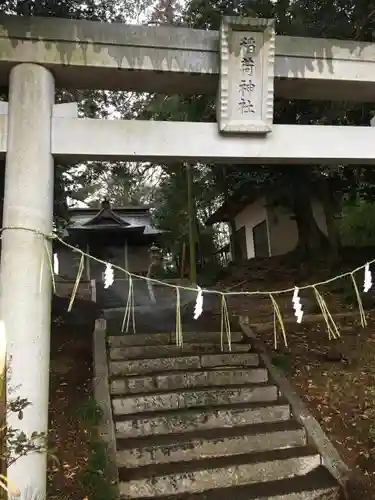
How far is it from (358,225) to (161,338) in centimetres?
978

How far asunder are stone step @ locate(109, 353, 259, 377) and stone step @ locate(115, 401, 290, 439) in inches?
33.3

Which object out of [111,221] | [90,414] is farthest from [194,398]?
[111,221]

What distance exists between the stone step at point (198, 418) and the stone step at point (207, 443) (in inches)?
3.9

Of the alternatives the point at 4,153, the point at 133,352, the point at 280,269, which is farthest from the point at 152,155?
the point at 280,269

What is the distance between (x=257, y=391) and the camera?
623 centimetres

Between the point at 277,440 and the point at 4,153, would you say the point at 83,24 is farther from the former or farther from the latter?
the point at 277,440

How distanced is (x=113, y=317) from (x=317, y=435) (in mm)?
6480

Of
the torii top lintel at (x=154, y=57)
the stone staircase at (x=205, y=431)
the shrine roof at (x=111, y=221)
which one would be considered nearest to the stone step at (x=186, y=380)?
the stone staircase at (x=205, y=431)

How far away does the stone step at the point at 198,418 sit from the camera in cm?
557

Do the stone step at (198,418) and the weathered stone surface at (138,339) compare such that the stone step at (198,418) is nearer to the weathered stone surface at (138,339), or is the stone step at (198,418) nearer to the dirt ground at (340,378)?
the dirt ground at (340,378)

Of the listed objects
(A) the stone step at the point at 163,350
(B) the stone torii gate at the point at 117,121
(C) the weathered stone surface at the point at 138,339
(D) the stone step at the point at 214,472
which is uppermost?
(B) the stone torii gate at the point at 117,121

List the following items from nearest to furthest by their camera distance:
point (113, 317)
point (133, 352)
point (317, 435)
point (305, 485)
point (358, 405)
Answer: point (305, 485), point (317, 435), point (358, 405), point (133, 352), point (113, 317)

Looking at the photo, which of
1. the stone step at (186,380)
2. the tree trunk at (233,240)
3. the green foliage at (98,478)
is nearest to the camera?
the green foliage at (98,478)

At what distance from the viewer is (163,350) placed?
7117 mm
